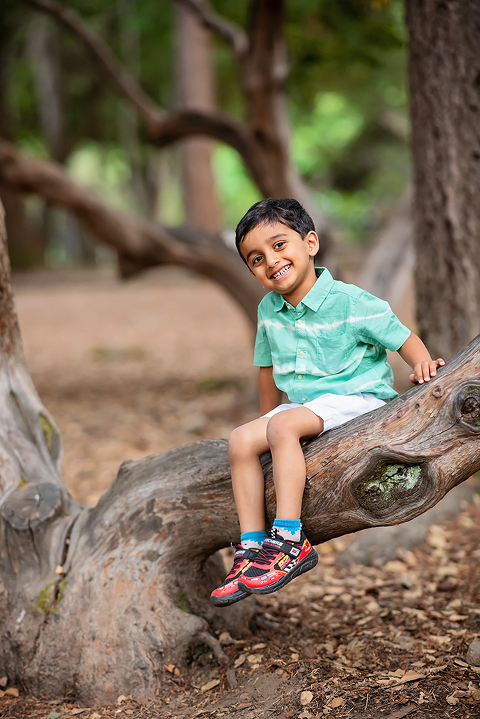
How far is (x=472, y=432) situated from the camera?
82.4 inches

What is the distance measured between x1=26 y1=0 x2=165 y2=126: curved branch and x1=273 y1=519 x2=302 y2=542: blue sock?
208 inches

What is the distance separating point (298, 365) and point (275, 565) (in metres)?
0.67

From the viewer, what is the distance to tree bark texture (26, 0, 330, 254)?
Result: 5730mm

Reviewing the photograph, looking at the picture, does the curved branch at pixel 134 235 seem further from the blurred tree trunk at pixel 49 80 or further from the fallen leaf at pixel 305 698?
the blurred tree trunk at pixel 49 80

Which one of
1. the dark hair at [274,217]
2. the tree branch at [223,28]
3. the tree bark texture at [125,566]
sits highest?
the tree branch at [223,28]

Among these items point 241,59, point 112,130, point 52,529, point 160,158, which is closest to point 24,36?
point 112,130

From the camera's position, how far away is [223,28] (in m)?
6.08

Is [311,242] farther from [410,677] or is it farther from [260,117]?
[260,117]

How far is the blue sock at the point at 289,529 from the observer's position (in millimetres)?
2156

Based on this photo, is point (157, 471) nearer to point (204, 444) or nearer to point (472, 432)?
point (204, 444)

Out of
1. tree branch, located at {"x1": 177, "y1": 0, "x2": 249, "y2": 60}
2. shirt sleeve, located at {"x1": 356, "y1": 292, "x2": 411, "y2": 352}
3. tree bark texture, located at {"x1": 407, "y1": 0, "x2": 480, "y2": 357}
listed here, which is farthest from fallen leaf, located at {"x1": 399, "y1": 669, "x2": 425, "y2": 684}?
tree branch, located at {"x1": 177, "y1": 0, "x2": 249, "y2": 60}

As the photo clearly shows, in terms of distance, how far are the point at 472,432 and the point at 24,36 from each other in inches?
786

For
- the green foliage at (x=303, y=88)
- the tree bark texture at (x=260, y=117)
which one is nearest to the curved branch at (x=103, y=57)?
the tree bark texture at (x=260, y=117)

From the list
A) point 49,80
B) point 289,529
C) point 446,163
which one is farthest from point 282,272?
point 49,80
